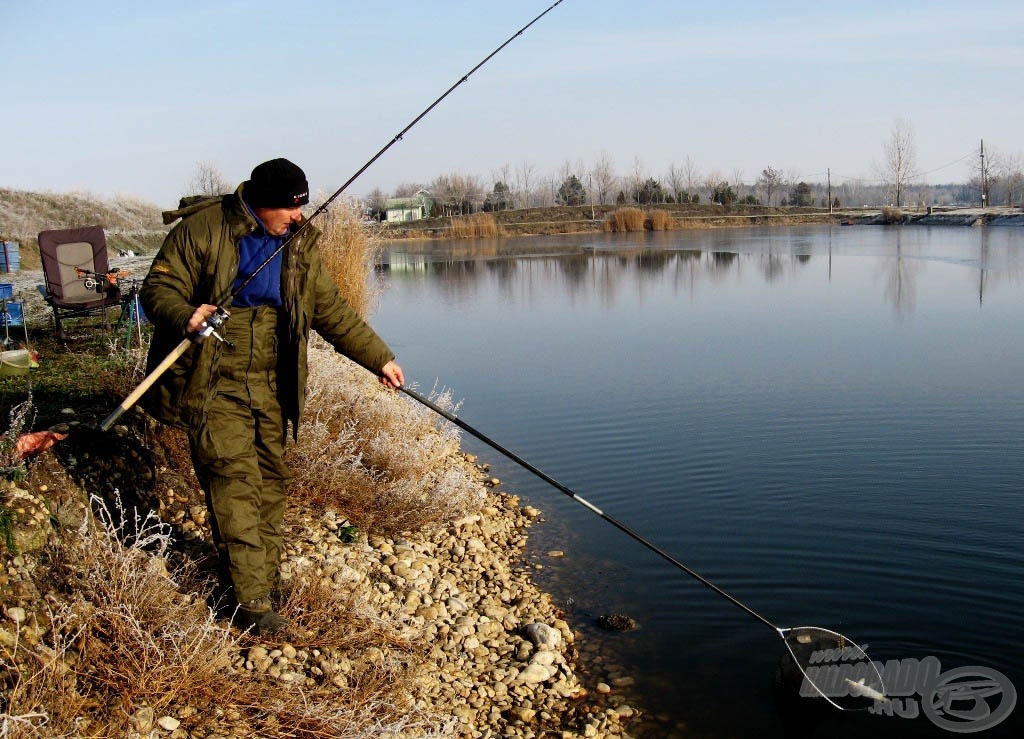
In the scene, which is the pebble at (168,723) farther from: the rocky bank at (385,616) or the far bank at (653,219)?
the far bank at (653,219)

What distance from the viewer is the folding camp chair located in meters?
11.2

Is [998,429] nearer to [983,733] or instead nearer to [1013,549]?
[1013,549]

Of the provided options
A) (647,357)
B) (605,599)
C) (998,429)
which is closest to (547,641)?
(605,599)

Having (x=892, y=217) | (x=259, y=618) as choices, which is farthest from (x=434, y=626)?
(x=892, y=217)

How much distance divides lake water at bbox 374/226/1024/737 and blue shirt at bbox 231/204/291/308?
8.77 ft

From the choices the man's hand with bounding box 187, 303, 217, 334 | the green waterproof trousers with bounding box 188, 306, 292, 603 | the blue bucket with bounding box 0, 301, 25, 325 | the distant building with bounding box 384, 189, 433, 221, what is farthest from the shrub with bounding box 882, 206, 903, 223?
the man's hand with bounding box 187, 303, 217, 334

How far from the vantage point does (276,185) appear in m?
4.32

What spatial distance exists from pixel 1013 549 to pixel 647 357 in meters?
8.03

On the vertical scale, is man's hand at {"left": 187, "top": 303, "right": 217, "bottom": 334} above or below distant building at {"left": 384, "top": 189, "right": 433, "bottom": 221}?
below

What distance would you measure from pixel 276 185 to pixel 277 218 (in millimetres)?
163

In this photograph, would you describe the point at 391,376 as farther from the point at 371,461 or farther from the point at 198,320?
the point at 371,461

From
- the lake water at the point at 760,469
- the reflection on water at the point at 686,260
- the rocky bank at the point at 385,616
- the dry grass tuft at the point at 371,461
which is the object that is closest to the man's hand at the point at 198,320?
the rocky bank at the point at 385,616

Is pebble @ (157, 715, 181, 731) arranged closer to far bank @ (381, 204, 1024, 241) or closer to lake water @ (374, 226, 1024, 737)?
lake water @ (374, 226, 1024, 737)

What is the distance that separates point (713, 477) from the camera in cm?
862
